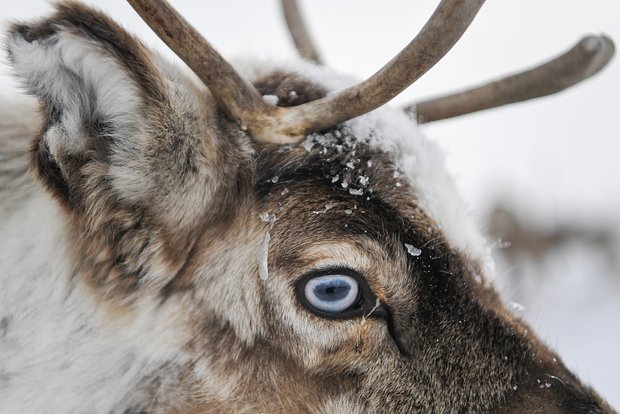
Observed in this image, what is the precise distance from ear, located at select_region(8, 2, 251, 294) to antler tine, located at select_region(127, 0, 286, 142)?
60 mm

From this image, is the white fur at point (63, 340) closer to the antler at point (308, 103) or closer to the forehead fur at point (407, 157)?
the antler at point (308, 103)

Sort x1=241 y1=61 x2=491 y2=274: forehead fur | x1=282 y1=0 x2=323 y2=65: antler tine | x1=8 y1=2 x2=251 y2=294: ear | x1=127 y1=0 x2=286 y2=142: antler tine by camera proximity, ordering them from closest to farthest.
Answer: x1=8 y1=2 x2=251 y2=294: ear → x1=127 y1=0 x2=286 y2=142: antler tine → x1=241 y1=61 x2=491 y2=274: forehead fur → x1=282 y1=0 x2=323 y2=65: antler tine

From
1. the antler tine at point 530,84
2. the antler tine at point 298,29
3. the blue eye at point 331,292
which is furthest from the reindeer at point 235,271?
the antler tine at point 298,29

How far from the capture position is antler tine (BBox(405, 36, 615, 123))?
9.88ft

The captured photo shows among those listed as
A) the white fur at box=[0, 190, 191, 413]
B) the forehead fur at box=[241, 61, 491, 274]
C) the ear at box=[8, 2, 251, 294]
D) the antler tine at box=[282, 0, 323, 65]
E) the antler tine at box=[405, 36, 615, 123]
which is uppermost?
the antler tine at box=[282, 0, 323, 65]

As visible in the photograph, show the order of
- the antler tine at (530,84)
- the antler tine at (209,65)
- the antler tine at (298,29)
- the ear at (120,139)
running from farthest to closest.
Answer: the antler tine at (298,29)
the antler tine at (530,84)
the antler tine at (209,65)
the ear at (120,139)

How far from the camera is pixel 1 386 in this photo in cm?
239

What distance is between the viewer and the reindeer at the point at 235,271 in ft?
7.60

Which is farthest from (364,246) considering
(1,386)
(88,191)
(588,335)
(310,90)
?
(588,335)

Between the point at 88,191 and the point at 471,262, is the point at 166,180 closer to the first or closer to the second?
the point at 88,191

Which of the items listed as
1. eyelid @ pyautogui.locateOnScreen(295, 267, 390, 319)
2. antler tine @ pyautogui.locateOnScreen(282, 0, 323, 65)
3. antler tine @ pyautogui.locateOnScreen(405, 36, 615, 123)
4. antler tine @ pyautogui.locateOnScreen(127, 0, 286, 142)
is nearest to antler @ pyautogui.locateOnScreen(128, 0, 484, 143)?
antler tine @ pyautogui.locateOnScreen(127, 0, 286, 142)

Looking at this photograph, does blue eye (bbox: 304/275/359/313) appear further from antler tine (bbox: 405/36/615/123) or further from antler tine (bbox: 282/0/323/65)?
antler tine (bbox: 282/0/323/65)

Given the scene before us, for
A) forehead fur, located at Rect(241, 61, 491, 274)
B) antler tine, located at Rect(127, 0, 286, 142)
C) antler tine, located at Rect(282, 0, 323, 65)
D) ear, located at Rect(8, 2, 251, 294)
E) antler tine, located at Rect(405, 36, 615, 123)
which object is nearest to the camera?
ear, located at Rect(8, 2, 251, 294)

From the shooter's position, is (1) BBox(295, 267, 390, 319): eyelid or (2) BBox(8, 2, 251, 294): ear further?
(1) BBox(295, 267, 390, 319): eyelid
